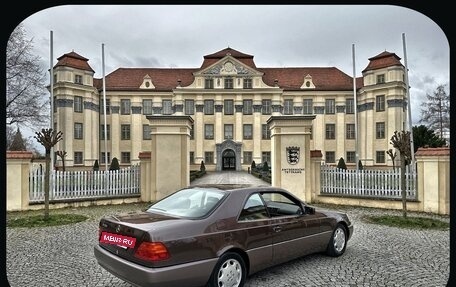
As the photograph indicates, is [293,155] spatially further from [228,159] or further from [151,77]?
[151,77]

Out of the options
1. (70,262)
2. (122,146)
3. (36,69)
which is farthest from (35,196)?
(122,146)

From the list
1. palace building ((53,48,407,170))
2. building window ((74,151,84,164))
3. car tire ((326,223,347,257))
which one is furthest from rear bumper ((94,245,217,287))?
building window ((74,151,84,164))

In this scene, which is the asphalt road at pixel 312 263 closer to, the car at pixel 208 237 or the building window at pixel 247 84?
the car at pixel 208 237

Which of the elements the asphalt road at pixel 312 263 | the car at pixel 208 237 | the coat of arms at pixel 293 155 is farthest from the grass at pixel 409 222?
the car at pixel 208 237

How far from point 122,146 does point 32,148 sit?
11787 mm

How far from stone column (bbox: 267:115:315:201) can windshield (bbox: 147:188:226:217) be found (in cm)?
729

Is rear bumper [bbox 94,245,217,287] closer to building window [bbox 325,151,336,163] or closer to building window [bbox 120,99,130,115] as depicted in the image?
building window [bbox 120,99,130,115]

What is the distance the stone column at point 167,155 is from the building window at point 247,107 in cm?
3055

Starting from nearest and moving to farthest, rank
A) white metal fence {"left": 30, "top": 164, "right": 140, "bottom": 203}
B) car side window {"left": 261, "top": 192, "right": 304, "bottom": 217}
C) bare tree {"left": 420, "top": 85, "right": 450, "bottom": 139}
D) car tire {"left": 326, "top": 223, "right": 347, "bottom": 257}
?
1. car side window {"left": 261, "top": 192, "right": 304, "bottom": 217}
2. car tire {"left": 326, "top": 223, "right": 347, "bottom": 257}
3. white metal fence {"left": 30, "top": 164, "right": 140, "bottom": 203}
4. bare tree {"left": 420, "top": 85, "right": 450, "bottom": 139}

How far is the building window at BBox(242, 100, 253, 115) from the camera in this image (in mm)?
42013

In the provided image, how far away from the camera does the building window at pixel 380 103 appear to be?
1558 inches

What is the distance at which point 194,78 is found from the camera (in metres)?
42.9

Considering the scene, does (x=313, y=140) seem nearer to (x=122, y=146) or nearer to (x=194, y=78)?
(x=194, y=78)

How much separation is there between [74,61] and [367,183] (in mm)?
39601
